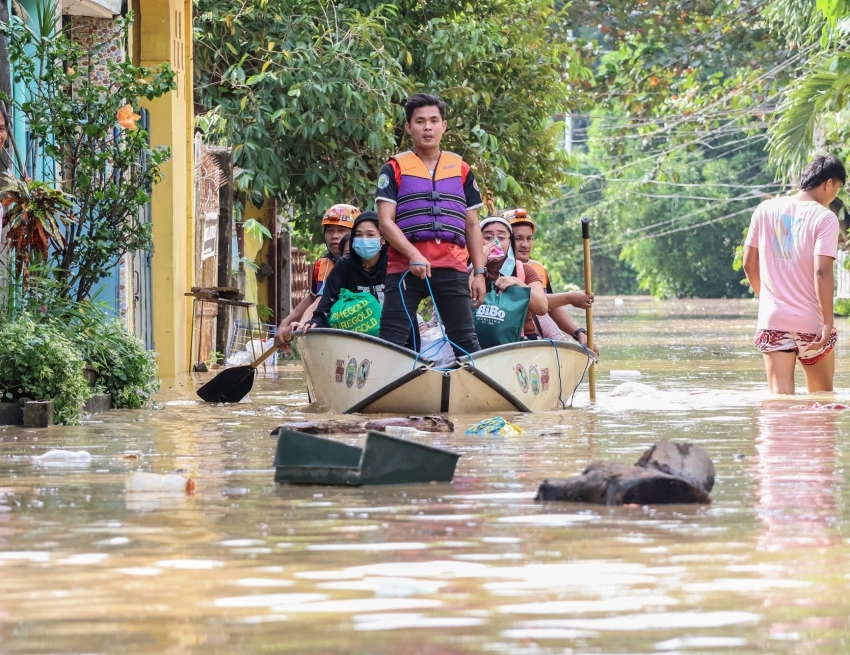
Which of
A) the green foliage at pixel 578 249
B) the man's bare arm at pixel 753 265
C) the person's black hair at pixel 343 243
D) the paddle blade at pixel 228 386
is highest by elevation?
the green foliage at pixel 578 249

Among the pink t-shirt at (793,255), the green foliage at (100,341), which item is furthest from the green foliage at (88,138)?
the pink t-shirt at (793,255)

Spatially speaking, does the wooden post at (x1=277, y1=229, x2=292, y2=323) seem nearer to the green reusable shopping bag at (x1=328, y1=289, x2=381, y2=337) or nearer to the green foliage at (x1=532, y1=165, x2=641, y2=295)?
the green reusable shopping bag at (x1=328, y1=289, x2=381, y2=337)

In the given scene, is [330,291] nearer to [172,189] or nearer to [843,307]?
[172,189]

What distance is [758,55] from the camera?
118 ft

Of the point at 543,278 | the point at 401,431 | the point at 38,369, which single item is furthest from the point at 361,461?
the point at 543,278

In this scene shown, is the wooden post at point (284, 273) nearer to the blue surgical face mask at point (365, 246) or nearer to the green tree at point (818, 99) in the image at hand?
the green tree at point (818, 99)

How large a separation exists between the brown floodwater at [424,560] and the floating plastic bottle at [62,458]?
12 cm

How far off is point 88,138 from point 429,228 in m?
2.70

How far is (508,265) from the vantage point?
39.7 ft

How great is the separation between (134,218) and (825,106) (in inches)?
446

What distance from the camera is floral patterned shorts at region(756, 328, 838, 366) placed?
1164 cm

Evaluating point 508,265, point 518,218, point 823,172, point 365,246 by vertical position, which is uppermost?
point 823,172

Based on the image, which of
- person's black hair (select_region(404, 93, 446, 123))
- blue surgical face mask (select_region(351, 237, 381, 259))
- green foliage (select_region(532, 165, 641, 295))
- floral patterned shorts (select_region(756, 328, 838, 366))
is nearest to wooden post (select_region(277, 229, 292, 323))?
blue surgical face mask (select_region(351, 237, 381, 259))

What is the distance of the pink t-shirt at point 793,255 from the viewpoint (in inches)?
456
